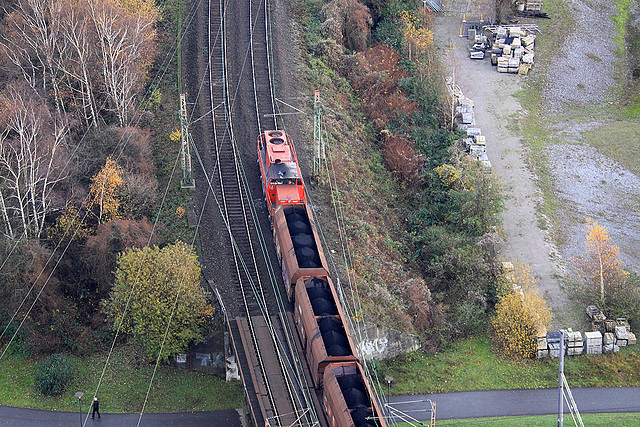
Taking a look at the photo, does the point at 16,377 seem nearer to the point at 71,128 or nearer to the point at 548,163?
the point at 71,128

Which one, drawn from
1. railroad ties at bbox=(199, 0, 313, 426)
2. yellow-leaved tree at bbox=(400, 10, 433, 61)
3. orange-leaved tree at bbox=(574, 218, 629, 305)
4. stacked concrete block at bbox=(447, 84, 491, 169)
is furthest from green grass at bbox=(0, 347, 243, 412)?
yellow-leaved tree at bbox=(400, 10, 433, 61)

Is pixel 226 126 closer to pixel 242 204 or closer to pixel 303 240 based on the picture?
pixel 242 204

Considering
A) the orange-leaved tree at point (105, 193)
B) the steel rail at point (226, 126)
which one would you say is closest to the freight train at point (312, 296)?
the steel rail at point (226, 126)

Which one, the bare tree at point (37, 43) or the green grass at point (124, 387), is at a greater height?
the bare tree at point (37, 43)

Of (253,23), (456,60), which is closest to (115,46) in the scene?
(253,23)

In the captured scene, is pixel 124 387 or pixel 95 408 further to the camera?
pixel 124 387

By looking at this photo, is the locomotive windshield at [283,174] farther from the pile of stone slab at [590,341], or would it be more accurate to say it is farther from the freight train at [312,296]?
the pile of stone slab at [590,341]

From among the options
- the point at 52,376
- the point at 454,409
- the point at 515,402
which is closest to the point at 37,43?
the point at 52,376
